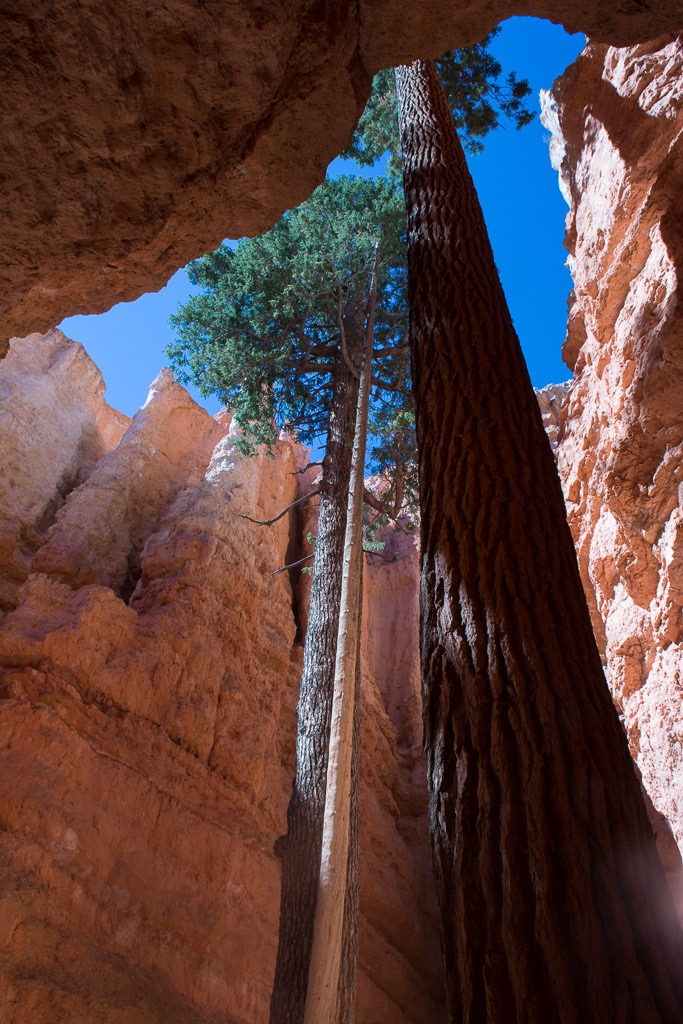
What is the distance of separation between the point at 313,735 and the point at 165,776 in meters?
3.72

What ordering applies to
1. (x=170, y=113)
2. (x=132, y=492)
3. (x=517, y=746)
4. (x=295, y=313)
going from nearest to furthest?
1. (x=517, y=746)
2. (x=170, y=113)
3. (x=295, y=313)
4. (x=132, y=492)

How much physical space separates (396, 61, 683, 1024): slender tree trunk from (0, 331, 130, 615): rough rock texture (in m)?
10.9

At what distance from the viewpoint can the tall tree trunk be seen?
4695 millimetres

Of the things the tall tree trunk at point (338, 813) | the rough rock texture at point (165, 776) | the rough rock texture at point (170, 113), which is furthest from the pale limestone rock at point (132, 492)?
the rough rock texture at point (170, 113)

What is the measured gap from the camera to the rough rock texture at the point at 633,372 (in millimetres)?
6812

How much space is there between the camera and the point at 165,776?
31.2 feet

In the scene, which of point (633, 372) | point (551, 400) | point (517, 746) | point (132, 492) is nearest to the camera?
point (517, 746)

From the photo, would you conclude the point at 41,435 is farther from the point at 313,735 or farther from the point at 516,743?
the point at 516,743

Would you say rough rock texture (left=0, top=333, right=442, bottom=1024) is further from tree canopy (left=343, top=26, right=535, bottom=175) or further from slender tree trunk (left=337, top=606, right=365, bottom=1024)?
tree canopy (left=343, top=26, right=535, bottom=175)

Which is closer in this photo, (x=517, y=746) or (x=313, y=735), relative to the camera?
(x=517, y=746)

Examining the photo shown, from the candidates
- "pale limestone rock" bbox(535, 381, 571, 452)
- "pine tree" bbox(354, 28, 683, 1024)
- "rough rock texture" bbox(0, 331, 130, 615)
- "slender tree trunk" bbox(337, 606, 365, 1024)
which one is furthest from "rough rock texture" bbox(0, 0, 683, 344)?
"pale limestone rock" bbox(535, 381, 571, 452)

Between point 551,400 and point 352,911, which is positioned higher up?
point 551,400

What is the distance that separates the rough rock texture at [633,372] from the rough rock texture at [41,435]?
389 inches

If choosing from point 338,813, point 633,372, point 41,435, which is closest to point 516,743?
point 338,813
